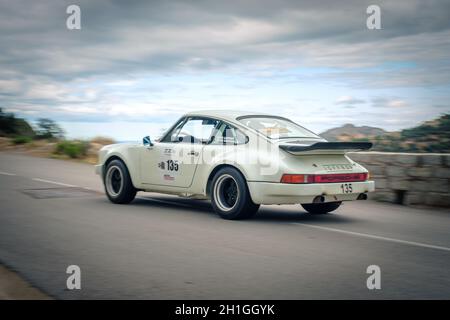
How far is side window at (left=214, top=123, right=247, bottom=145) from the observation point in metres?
8.85

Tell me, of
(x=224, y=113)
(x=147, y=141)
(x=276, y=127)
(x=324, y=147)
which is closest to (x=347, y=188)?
(x=324, y=147)

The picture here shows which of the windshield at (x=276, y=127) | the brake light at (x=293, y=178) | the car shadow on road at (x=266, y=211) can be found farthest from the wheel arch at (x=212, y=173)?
the brake light at (x=293, y=178)

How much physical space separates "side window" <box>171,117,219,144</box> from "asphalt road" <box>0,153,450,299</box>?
3.64 ft

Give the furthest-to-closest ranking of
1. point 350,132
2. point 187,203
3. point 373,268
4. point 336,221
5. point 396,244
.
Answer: point 350,132 → point 187,203 → point 336,221 → point 396,244 → point 373,268

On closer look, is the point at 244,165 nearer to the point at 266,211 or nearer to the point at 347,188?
the point at 347,188

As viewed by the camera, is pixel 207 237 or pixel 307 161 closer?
pixel 207 237

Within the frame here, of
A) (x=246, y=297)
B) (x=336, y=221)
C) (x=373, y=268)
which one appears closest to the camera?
(x=246, y=297)

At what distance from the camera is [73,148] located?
21.9 m

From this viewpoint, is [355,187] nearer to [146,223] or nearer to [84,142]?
[146,223]

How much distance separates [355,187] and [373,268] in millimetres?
2881

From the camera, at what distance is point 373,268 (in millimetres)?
5961

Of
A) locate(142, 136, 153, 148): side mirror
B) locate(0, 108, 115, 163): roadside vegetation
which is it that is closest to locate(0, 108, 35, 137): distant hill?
locate(0, 108, 115, 163): roadside vegetation

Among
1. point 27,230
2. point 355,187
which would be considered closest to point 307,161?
point 355,187

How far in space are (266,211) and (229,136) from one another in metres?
1.56
